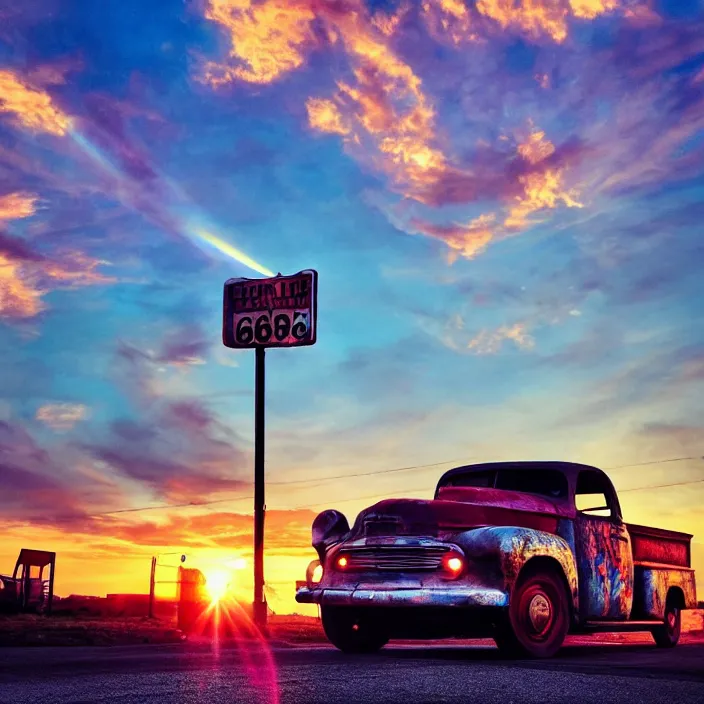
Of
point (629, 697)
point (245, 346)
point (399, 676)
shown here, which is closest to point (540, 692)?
point (629, 697)

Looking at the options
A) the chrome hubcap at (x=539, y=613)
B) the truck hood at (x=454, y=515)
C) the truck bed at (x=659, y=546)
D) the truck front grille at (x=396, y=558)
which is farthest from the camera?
the truck bed at (x=659, y=546)

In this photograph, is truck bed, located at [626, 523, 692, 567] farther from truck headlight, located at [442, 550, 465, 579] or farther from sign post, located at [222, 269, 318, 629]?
sign post, located at [222, 269, 318, 629]

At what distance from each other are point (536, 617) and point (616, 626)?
213 cm

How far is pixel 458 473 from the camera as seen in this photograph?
12.8 m

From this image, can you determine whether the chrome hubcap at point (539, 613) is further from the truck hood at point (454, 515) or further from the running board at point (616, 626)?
the running board at point (616, 626)

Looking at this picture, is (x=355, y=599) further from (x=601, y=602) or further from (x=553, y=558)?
(x=601, y=602)

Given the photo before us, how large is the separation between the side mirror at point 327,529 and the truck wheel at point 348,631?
24.4 inches

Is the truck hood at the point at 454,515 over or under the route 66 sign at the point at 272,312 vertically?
under

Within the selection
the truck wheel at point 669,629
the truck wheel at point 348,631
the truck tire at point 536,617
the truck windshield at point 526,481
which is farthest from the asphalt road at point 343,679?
the truck wheel at point 669,629

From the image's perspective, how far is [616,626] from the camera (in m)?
11.8

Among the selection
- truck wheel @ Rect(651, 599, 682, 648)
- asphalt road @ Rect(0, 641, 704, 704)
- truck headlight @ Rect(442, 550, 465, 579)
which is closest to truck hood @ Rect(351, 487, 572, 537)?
truck headlight @ Rect(442, 550, 465, 579)

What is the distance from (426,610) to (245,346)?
47.9ft

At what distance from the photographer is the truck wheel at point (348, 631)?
11.0m

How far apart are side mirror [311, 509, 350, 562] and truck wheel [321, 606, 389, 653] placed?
62 centimetres
